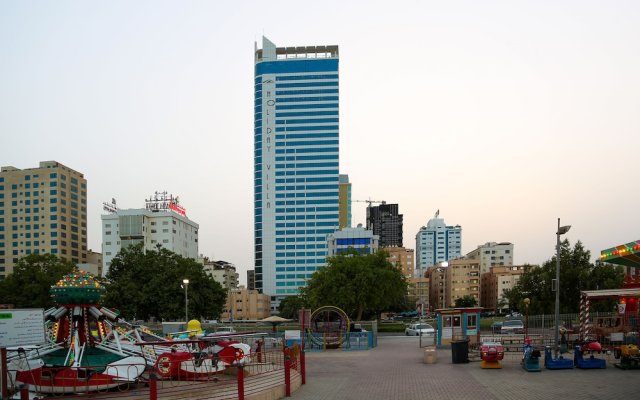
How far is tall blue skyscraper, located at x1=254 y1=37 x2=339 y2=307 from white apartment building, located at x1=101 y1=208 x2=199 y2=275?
25.2 m

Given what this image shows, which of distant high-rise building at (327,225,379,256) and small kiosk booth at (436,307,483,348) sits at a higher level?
distant high-rise building at (327,225,379,256)

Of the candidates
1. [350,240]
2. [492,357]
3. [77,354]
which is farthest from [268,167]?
[77,354]

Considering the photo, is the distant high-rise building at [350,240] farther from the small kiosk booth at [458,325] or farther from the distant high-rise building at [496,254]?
the small kiosk booth at [458,325]

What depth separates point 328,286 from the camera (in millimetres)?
45562

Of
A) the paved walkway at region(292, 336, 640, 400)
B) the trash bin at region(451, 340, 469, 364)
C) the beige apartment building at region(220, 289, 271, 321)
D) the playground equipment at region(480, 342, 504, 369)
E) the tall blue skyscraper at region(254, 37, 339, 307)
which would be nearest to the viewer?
the paved walkway at region(292, 336, 640, 400)

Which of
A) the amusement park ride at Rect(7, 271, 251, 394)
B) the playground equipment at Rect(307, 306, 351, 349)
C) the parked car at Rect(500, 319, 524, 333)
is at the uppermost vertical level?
the amusement park ride at Rect(7, 271, 251, 394)

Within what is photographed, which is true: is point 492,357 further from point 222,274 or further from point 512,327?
point 222,274

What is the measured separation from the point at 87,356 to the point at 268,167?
406ft

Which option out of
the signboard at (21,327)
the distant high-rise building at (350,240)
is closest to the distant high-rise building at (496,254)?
the distant high-rise building at (350,240)

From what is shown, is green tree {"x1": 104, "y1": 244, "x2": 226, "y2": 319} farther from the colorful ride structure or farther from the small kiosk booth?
the colorful ride structure

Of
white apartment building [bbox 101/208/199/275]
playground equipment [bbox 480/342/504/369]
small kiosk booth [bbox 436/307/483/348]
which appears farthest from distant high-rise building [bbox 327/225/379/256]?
playground equipment [bbox 480/342/504/369]

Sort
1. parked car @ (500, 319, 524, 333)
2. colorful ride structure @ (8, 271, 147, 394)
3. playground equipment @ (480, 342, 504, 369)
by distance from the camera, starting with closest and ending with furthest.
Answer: colorful ride structure @ (8, 271, 147, 394) < playground equipment @ (480, 342, 504, 369) < parked car @ (500, 319, 524, 333)

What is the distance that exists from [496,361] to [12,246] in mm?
134428

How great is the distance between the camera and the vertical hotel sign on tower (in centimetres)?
13838
